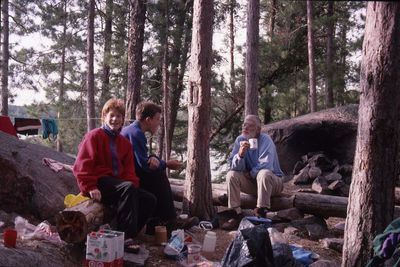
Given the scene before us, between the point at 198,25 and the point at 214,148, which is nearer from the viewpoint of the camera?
the point at 198,25

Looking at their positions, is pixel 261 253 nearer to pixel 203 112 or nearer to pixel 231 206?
pixel 231 206

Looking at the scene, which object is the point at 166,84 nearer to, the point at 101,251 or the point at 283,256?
the point at 283,256

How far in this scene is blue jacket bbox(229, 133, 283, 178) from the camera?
5.78 metres

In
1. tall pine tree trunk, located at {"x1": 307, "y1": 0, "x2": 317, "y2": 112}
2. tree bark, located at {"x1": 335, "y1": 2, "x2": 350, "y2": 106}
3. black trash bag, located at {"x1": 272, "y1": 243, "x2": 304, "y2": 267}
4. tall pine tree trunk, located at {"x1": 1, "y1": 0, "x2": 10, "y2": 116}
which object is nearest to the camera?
black trash bag, located at {"x1": 272, "y1": 243, "x2": 304, "y2": 267}

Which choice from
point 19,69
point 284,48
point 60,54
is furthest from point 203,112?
point 60,54

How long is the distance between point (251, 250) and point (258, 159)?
228 cm

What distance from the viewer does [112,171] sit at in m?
4.54

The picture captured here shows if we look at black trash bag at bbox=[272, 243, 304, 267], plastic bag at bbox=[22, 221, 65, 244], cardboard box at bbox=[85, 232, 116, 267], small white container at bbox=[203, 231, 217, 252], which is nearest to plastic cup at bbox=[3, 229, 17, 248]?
plastic bag at bbox=[22, 221, 65, 244]

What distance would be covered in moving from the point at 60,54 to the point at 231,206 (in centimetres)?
1807

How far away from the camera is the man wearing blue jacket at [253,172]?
18.4 ft

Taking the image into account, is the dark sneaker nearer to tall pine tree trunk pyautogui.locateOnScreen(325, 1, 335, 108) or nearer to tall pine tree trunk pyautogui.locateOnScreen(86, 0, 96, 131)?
tall pine tree trunk pyautogui.locateOnScreen(86, 0, 96, 131)

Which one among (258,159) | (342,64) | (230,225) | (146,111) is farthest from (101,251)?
(342,64)

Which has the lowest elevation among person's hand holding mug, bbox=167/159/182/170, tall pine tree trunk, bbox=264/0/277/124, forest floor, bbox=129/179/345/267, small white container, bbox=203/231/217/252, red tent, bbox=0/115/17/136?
forest floor, bbox=129/179/345/267

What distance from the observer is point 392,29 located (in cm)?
363
